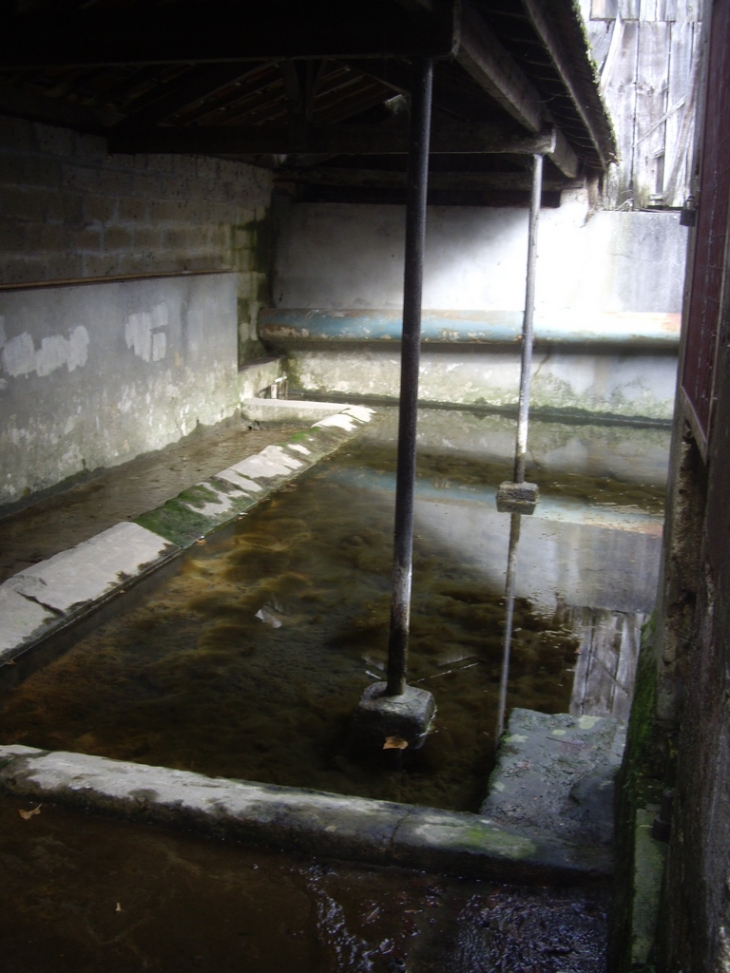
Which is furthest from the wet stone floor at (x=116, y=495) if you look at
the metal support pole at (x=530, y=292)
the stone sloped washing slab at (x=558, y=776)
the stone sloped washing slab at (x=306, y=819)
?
the stone sloped washing slab at (x=558, y=776)

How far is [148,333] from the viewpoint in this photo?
732cm

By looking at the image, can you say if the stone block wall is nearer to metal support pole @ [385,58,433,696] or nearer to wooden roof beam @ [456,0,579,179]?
wooden roof beam @ [456,0,579,179]

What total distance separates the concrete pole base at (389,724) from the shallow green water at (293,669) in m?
0.05

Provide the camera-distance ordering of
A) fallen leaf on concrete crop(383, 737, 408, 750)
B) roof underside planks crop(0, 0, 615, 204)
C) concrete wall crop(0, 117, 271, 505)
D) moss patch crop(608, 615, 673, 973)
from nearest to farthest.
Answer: moss patch crop(608, 615, 673, 973) → fallen leaf on concrete crop(383, 737, 408, 750) → roof underside planks crop(0, 0, 615, 204) → concrete wall crop(0, 117, 271, 505)

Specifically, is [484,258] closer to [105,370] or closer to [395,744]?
[105,370]

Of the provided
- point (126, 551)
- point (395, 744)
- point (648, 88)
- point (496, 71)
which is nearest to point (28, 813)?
point (395, 744)

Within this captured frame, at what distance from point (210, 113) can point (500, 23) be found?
3590 mm

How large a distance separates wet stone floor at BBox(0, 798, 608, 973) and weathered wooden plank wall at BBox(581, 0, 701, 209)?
8.89 meters

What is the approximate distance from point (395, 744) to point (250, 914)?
118cm

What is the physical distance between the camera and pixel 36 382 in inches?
235

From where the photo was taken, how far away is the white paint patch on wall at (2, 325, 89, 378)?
568 centimetres

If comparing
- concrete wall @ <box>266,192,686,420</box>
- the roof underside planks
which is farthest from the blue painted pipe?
the roof underside planks

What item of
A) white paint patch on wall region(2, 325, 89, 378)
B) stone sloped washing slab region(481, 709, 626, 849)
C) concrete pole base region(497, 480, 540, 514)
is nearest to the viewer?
stone sloped washing slab region(481, 709, 626, 849)

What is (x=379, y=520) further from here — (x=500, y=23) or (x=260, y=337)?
(x=260, y=337)
